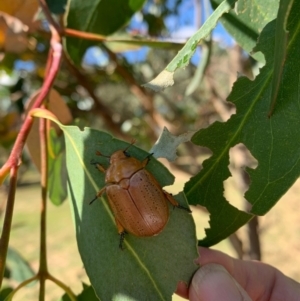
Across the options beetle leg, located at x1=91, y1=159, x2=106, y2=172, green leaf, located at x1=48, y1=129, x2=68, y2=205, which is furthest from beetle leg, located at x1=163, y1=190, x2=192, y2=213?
green leaf, located at x1=48, y1=129, x2=68, y2=205

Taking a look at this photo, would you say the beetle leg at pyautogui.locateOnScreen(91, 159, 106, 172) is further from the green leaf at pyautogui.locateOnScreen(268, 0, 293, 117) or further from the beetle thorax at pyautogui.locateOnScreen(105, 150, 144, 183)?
the green leaf at pyautogui.locateOnScreen(268, 0, 293, 117)

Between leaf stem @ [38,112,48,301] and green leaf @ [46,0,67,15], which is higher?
green leaf @ [46,0,67,15]

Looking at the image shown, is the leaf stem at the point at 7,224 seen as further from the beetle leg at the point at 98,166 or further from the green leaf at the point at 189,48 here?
the green leaf at the point at 189,48

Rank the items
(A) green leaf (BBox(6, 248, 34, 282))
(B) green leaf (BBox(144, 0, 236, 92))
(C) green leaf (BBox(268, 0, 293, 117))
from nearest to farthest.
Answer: (C) green leaf (BBox(268, 0, 293, 117)) < (B) green leaf (BBox(144, 0, 236, 92)) < (A) green leaf (BBox(6, 248, 34, 282))

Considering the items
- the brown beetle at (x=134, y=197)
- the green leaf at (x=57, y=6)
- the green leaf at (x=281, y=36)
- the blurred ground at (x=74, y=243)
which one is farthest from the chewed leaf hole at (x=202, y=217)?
the green leaf at (x=57, y=6)

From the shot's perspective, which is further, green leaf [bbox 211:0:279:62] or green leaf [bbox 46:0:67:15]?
green leaf [bbox 46:0:67:15]

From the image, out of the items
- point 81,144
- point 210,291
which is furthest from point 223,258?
point 81,144

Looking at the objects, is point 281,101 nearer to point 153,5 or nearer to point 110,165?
point 110,165
